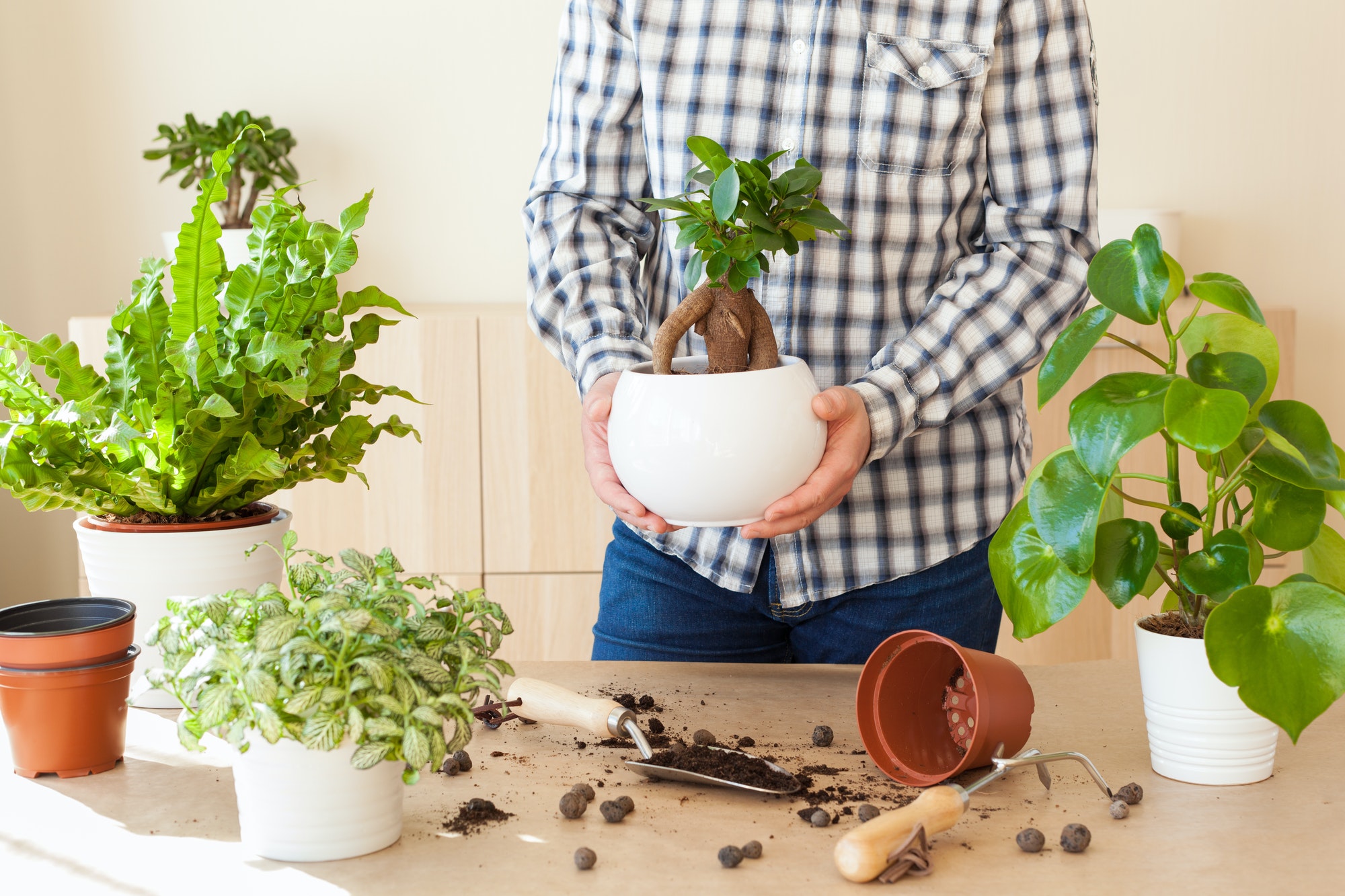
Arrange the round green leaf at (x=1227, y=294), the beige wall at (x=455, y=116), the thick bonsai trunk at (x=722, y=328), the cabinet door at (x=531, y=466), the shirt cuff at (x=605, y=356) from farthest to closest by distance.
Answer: the beige wall at (x=455, y=116), the cabinet door at (x=531, y=466), the shirt cuff at (x=605, y=356), the thick bonsai trunk at (x=722, y=328), the round green leaf at (x=1227, y=294)

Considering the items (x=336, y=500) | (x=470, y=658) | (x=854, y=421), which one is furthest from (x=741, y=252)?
(x=336, y=500)

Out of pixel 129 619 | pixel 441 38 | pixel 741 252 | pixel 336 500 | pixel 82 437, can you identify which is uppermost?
pixel 441 38

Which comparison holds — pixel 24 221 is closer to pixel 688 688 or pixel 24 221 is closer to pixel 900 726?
pixel 688 688

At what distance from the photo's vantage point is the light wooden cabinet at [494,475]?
7.85 feet

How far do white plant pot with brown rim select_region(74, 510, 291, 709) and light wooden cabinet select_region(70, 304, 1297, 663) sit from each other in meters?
1.36

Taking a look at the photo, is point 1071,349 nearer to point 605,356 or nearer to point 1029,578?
point 1029,578

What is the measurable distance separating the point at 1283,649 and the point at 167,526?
86cm

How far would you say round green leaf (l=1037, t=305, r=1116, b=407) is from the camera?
0.79 metres

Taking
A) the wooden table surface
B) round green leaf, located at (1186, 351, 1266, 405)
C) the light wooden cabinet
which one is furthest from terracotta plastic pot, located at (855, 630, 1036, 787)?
the light wooden cabinet

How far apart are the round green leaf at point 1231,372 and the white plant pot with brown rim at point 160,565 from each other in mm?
742

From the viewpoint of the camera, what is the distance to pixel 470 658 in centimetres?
74

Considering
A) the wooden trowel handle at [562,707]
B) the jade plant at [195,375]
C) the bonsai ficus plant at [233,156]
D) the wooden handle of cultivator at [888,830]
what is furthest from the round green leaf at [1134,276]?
the bonsai ficus plant at [233,156]

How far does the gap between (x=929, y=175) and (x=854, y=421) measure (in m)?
0.38

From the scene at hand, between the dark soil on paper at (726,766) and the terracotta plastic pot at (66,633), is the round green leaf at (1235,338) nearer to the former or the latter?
the dark soil on paper at (726,766)
